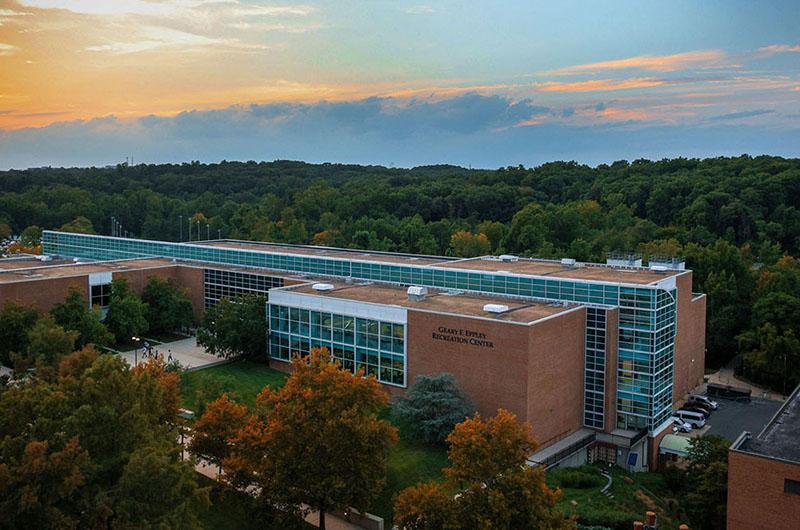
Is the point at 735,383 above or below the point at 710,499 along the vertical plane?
below

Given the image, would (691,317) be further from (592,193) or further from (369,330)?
(592,193)

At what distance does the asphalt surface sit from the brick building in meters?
20.8

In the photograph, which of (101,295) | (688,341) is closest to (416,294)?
(688,341)

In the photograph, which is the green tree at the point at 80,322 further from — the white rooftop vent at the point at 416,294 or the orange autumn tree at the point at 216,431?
the orange autumn tree at the point at 216,431

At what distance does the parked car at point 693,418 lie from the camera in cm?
4906

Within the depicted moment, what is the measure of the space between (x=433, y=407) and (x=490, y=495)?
13.2 meters

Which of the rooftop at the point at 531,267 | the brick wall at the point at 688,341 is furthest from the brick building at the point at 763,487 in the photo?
the brick wall at the point at 688,341

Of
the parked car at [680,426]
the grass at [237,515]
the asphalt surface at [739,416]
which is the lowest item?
the asphalt surface at [739,416]

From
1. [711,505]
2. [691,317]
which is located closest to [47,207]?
[691,317]

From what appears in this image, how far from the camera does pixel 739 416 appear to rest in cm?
5112

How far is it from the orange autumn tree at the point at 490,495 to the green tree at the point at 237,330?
87.9ft

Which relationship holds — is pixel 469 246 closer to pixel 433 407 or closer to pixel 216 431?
pixel 433 407

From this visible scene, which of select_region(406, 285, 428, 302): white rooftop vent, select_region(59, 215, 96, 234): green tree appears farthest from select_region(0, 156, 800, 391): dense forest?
select_region(406, 285, 428, 302): white rooftop vent

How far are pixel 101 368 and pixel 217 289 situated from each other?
37.0 meters
